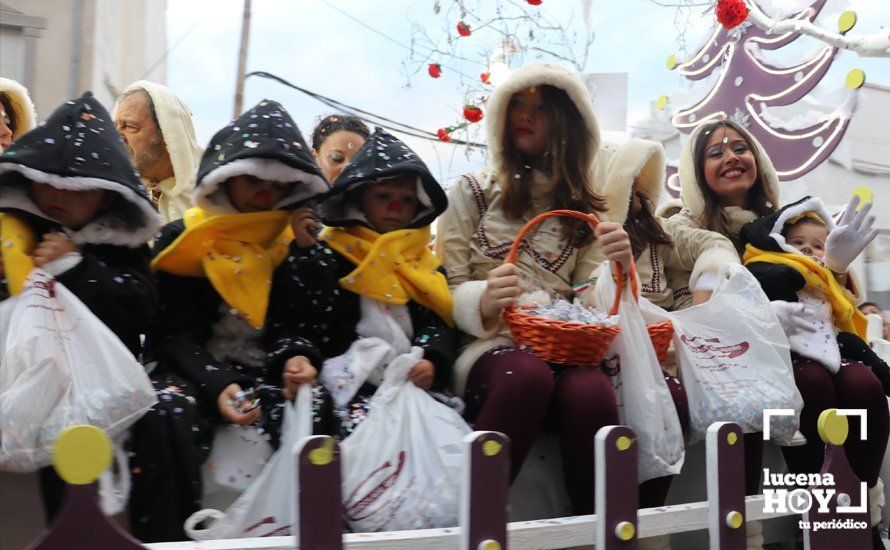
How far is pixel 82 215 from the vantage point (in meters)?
1.86

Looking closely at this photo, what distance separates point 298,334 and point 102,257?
0.51 metres

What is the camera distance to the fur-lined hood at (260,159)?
200 cm

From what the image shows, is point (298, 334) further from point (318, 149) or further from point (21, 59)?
point (21, 59)

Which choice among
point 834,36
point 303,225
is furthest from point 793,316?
point 834,36

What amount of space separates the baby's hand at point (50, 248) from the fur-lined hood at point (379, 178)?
702 millimetres

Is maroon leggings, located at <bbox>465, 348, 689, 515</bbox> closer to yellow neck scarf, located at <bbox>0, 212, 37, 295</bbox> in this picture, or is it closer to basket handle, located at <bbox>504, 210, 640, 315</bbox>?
basket handle, located at <bbox>504, 210, 640, 315</bbox>

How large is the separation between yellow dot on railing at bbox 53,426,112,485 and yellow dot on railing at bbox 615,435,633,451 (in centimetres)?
110

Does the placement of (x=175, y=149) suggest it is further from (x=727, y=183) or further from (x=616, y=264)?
(x=727, y=183)

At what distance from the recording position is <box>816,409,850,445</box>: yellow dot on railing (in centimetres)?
234

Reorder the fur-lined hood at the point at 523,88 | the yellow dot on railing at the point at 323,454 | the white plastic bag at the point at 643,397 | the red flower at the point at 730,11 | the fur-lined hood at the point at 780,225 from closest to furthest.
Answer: the yellow dot on railing at the point at 323,454
the white plastic bag at the point at 643,397
the fur-lined hood at the point at 523,88
the fur-lined hood at the point at 780,225
the red flower at the point at 730,11

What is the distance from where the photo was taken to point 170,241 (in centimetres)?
209

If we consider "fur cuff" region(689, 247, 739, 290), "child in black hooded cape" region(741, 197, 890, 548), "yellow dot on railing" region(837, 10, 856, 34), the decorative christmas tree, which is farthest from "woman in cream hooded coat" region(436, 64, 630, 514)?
"yellow dot on railing" region(837, 10, 856, 34)

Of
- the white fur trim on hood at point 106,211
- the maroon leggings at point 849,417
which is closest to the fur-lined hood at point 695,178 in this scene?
the maroon leggings at point 849,417

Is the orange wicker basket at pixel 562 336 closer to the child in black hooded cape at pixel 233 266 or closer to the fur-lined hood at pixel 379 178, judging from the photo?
the fur-lined hood at pixel 379 178
